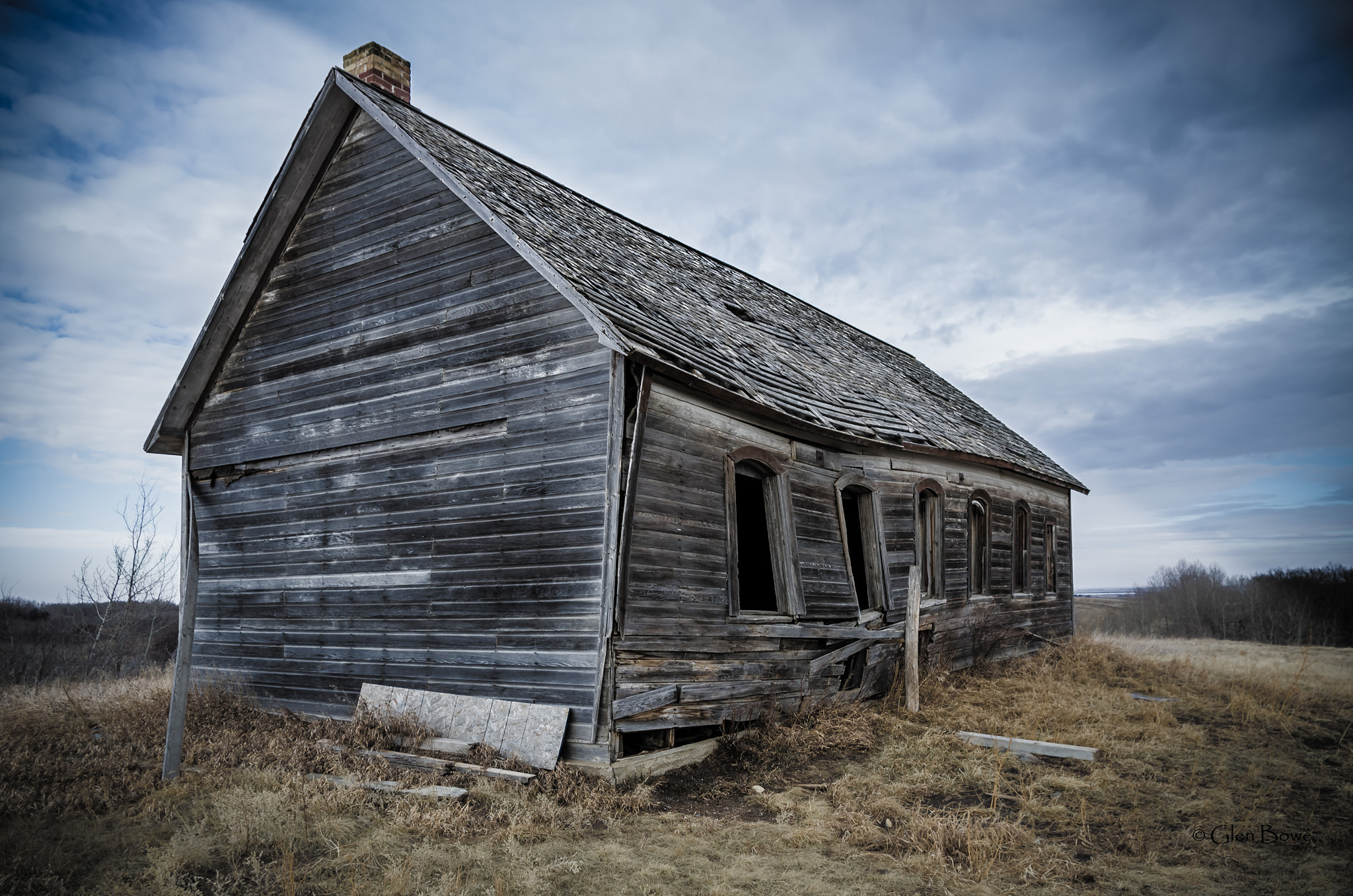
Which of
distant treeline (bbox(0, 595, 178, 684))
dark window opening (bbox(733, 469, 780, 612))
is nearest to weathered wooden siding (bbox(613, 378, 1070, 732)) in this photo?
dark window opening (bbox(733, 469, 780, 612))

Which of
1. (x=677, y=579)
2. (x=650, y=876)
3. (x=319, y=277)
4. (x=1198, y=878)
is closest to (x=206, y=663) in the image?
(x=319, y=277)

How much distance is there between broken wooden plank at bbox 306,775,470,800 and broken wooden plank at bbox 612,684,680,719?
141 centimetres

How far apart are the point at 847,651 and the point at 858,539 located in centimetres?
223

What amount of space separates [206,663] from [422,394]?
17.0ft

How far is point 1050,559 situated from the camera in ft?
57.7

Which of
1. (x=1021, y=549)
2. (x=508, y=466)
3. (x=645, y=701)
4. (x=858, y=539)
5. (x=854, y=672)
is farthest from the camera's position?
(x=1021, y=549)

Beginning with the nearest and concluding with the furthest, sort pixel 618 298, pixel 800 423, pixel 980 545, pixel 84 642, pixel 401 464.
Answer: pixel 618 298
pixel 401 464
pixel 800 423
pixel 980 545
pixel 84 642

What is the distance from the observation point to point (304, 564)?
9.30 meters

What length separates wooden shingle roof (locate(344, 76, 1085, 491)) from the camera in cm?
796

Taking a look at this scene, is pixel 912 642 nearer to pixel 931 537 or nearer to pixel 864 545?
pixel 864 545

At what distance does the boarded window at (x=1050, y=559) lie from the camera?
17172 millimetres

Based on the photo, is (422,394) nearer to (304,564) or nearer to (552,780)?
(304,564)

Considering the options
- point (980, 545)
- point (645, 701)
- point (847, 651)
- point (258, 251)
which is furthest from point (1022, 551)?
point (258, 251)

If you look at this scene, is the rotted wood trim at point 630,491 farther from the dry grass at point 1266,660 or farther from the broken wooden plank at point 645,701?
the dry grass at point 1266,660
